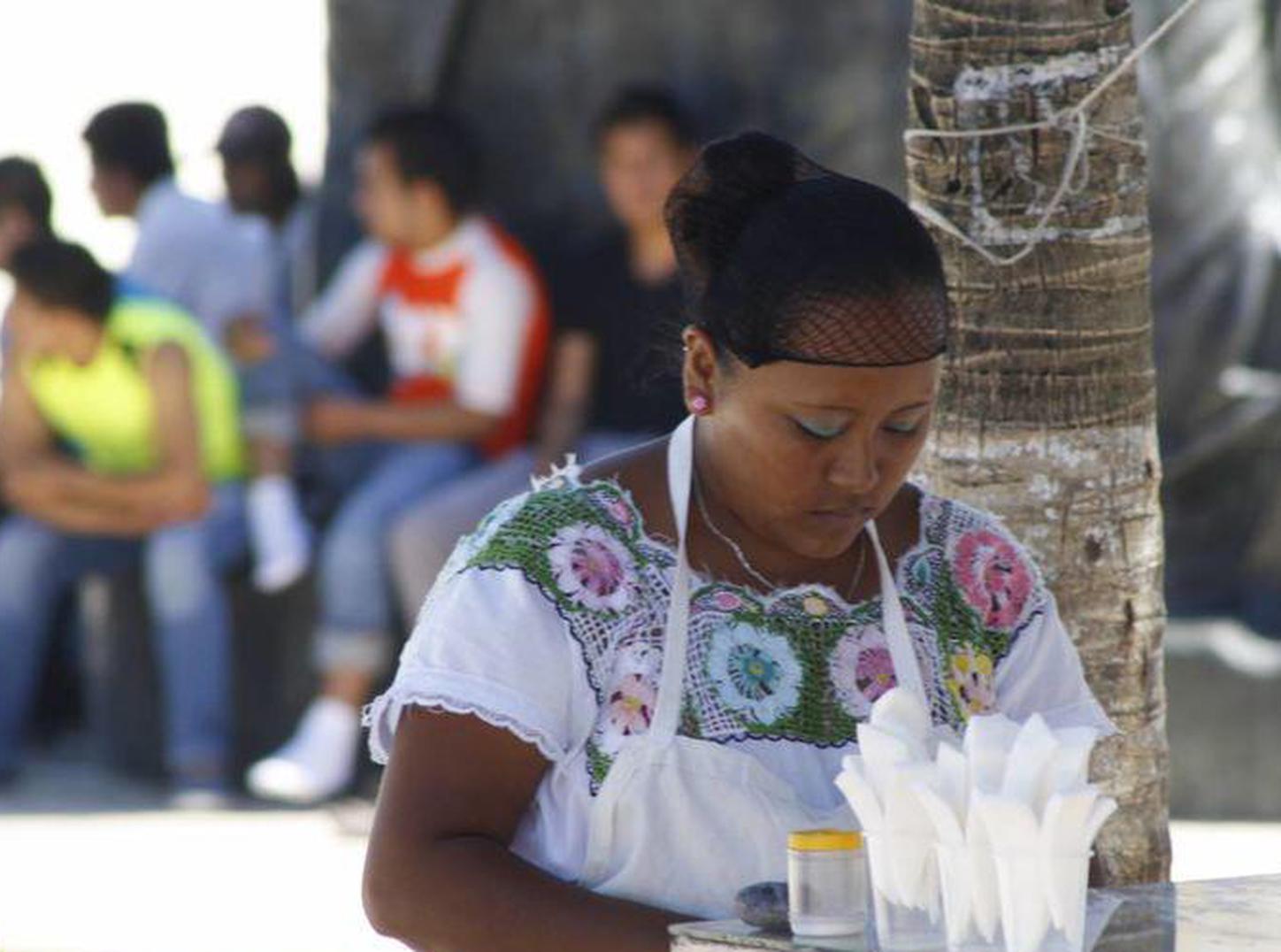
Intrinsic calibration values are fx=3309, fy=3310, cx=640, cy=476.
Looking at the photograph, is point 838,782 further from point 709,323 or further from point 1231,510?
point 1231,510

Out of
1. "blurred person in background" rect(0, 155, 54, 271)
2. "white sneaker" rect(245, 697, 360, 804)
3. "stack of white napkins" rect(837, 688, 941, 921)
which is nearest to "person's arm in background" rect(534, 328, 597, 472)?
"white sneaker" rect(245, 697, 360, 804)

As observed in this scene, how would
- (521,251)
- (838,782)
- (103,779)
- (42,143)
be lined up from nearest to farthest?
(838,782)
(521,251)
(103,779)
(42,143)

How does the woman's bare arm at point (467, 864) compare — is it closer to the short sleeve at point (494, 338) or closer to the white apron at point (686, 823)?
the white apron at point (686, 823)

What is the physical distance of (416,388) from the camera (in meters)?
8.91

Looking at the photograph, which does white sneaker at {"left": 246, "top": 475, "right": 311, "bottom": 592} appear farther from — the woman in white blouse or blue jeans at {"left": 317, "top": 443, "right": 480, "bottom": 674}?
the woman in white blouse

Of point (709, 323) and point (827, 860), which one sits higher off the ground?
point (709, 323)

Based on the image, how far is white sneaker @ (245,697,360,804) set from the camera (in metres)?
8.88

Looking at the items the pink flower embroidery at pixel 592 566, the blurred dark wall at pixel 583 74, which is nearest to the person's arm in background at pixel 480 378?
the blurred dark wall at pixel 583 74

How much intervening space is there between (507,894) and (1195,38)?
18.1 feet

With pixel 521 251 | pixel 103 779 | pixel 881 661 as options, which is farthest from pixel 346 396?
pixel 881 661

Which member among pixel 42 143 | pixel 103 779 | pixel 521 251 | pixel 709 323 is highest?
pixel 42 143

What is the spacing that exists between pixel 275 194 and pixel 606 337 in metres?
1.41

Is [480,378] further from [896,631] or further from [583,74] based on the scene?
[896,631]

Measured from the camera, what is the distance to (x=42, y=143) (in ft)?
58.5
